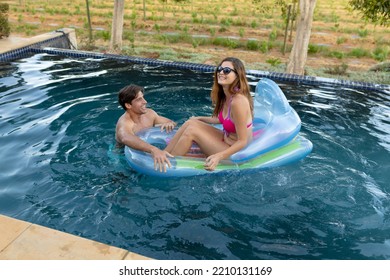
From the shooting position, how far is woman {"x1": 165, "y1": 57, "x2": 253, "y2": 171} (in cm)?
328

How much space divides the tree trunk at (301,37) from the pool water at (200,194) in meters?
2.19

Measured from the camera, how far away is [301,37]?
741 cm

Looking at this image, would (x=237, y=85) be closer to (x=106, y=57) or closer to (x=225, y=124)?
(x=225, y=124)

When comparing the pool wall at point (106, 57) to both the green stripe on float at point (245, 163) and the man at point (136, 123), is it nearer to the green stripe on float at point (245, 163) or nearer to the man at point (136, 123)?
the man at point (136, 123)

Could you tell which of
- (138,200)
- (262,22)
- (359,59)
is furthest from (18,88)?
(262,22)

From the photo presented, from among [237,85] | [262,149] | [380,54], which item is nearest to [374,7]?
[380,54]

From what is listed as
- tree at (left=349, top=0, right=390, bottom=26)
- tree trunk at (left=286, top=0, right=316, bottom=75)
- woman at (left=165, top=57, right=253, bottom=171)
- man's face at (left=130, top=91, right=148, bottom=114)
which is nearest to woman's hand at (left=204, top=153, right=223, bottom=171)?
woman at (left=165, top=57, right=253, bottom=171)

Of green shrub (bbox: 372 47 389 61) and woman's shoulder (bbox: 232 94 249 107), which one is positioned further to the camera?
green shrub (bbox: 372 47 389 61)

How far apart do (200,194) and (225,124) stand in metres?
0.70

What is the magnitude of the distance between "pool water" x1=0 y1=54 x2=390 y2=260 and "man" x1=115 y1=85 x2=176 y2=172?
0.99ft

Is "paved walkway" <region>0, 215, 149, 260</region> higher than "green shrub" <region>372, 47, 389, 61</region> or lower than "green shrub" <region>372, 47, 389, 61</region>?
higher

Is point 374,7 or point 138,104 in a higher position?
point 374,7

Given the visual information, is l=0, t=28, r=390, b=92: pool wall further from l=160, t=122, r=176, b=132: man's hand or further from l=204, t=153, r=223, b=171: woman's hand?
l=204, t=153, r=223, b=171: woman's hand

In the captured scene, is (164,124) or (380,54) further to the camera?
(380,54)
